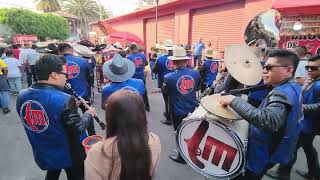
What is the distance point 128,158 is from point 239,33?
10.2 m

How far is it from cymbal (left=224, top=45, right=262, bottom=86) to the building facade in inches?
282

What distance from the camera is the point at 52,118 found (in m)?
A: 2.59

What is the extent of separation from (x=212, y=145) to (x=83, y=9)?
5934 cm

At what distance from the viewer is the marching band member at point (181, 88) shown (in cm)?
438

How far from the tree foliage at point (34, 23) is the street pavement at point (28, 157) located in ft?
64.2

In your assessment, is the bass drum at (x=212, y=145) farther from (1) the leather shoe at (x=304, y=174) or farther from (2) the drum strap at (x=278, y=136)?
(1) the leather shoe at (x=304, y=174)

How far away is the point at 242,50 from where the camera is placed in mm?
2789

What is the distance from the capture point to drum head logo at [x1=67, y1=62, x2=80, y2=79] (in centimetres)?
535

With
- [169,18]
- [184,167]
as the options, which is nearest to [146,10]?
[169,18]

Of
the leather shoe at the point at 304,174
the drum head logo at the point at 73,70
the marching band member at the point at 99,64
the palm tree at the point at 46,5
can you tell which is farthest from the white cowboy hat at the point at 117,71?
the palm tree at the point at 46,5

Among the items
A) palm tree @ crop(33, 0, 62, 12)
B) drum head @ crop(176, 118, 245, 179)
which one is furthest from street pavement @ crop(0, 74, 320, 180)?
palm tree @ crop(33, 0, 62, 12)

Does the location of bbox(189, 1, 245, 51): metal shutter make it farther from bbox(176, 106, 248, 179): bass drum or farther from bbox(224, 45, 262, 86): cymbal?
bbox(176, 106, 248, 179): bass drum

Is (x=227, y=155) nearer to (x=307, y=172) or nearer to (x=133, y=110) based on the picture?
(x=133, y=110)

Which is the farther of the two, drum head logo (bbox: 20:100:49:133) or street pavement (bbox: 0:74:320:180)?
street pavement (bbox: 0:74:320:180)
